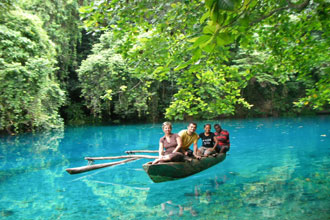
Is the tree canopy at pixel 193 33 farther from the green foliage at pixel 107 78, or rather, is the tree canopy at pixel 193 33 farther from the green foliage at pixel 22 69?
the green foliage at pixel 107 78

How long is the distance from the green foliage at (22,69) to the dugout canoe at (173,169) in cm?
930

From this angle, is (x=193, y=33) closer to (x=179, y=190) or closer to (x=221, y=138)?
(x=179, y=190)

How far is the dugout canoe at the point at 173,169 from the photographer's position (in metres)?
5.72

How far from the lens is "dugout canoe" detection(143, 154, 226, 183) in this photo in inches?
225

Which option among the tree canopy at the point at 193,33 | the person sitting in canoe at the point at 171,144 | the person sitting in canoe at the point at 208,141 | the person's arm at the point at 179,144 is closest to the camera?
the tree canopy at the point at 193,33

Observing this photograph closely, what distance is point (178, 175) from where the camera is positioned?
626 centimetres

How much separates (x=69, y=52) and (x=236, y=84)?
1889 centimetres

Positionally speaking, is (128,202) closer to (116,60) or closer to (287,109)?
(116,60)

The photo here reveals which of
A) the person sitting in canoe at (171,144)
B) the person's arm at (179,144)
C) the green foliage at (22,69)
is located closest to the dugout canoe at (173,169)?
the person sitting in canoe at (171,144)

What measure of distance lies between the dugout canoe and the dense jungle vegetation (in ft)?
3.51

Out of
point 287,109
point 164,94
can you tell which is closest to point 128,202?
point 164,94

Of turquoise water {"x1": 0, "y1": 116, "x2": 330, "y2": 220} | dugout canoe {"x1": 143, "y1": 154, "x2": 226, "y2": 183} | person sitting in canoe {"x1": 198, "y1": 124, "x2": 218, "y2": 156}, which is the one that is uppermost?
person sitting in canoe {"x1": 198, "y1": 124, "x2": 218, "y2": 156}

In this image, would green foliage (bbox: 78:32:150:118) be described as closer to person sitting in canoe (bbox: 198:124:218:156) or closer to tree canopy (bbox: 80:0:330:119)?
person sitting in canoe (bbox: 198:124:218:156)

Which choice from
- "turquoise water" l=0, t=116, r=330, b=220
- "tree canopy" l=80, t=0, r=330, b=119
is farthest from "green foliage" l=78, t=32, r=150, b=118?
"tree canopy" l=80, t=0, r=330, b=119
